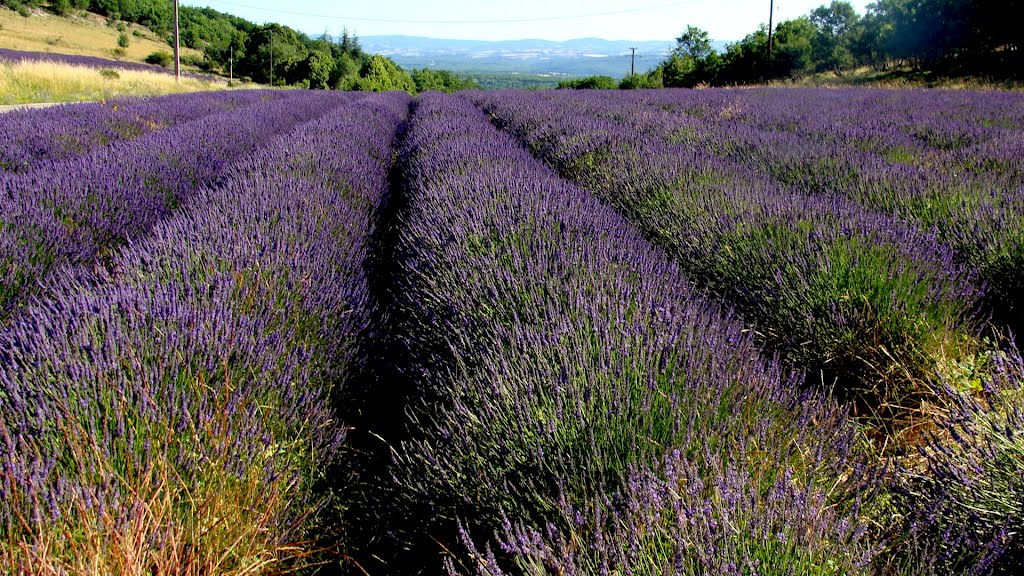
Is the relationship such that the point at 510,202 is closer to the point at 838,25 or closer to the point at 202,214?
the point at 202,214

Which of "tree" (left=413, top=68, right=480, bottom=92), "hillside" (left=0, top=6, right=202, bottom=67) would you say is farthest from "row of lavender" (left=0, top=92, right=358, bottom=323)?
"tree" (left=413, top=68, right=480, bottom=92)

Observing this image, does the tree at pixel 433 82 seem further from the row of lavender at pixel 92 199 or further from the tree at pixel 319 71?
the row of lavender at pixel 92 199

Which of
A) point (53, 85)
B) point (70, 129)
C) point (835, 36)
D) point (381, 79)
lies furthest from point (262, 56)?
point (70, 129)

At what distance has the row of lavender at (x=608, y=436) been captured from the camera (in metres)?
0.99

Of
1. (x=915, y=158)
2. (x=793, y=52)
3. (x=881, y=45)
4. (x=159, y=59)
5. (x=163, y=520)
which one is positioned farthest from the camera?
(x=159, y=59)

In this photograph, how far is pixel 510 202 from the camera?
3.12m

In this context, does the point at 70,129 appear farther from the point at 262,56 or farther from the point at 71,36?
the point at 262,56

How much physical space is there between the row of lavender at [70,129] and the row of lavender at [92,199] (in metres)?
0.55

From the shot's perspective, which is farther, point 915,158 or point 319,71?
point 319,71

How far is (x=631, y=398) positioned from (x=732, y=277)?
1.58 m

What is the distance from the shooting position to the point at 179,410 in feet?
4.91

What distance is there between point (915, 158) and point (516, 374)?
15.7 ft

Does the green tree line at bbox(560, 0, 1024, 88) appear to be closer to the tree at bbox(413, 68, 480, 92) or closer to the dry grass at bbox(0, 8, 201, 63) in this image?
the tree at bbox(413, 68, 480, 92)

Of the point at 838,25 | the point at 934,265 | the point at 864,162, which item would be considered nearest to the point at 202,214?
the point at 934,265
